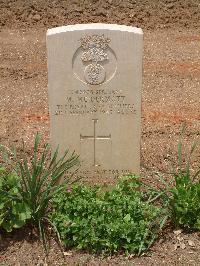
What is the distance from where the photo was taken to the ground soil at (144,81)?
13.3 ft

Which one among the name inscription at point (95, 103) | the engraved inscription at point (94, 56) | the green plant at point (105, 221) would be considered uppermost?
the engraved inscription at point (94, 56)

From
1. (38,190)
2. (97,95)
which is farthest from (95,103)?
(38,190)

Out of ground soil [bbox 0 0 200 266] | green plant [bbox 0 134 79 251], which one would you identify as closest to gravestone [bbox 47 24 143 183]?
green plant [bbox 0 134 79 251]

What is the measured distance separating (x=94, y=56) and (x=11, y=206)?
124 centimetres

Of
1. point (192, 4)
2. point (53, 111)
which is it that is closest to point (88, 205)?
point (53, 111)

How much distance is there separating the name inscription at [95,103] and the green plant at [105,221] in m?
0.59

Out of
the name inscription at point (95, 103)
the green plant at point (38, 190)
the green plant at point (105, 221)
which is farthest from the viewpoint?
the name inscription at point (95, 103)

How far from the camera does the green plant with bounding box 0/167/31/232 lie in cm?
399

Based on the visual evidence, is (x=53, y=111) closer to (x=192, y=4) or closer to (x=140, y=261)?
Result: (x=140, y=261)

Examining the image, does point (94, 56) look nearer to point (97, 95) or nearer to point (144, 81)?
point (97, 95)

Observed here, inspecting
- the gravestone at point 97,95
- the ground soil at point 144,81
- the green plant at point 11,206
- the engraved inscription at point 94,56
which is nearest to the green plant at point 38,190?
the green plant at point 11,206

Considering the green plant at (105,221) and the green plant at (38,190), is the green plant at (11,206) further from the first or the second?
the green plant at (105,221)

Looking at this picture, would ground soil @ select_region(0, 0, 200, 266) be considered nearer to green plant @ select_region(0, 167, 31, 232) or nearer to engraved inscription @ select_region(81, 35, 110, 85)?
green plant @ select_region(0, 167, 31, 232)

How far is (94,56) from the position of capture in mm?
4215
